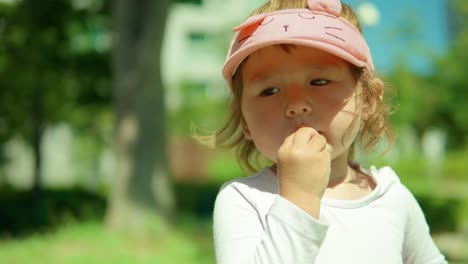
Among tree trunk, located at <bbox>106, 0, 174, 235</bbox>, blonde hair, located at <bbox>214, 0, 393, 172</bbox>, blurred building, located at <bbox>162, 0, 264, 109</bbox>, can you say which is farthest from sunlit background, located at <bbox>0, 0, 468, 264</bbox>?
blurred building, located at <bbox>162, 0, 264, 109</bbox>

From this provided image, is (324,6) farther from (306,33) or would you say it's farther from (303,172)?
(303,172)

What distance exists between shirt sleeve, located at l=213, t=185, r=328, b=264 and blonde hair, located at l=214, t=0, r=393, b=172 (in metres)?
0.23

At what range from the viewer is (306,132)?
1176 mm

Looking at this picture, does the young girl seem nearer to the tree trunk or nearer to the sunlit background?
the sunlit background

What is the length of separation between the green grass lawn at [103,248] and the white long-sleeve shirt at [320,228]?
16.2 feet

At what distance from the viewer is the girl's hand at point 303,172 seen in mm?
1110

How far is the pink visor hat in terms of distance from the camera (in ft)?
4.00

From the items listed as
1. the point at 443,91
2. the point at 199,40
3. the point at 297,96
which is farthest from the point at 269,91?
the point at 199,40

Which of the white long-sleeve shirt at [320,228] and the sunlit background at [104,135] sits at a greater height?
the white long-sleeve shirt at [320,228]

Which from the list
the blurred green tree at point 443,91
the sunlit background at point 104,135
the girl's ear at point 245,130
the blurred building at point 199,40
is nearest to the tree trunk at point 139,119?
the sunlit background at point 104,135

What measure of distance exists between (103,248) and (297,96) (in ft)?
19.6

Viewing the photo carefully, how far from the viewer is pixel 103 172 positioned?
56.9ft

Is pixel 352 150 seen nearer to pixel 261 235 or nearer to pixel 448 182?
pixel 261 235

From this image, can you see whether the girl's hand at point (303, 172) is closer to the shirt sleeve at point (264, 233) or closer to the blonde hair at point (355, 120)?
the shirt sleeve at point (264, 233)
